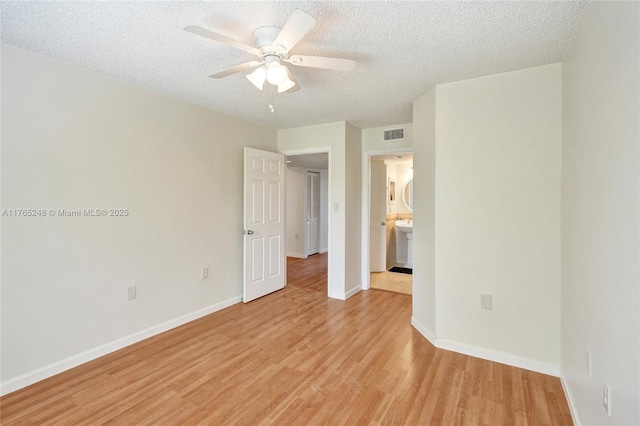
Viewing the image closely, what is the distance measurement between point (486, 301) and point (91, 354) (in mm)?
3216

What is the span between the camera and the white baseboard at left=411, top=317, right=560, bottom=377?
2234 mm

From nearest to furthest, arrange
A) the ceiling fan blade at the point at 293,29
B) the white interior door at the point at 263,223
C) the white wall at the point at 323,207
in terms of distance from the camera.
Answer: the ceiling fan blade at the point at 293,29 < the white interior door at the point at 263,223 < the white wall at the point at 323,207

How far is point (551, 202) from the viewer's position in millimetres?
2201

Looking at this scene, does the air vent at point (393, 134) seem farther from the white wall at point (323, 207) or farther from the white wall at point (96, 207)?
the white wall at point (323, 207)

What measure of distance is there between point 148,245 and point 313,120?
7.77 ft

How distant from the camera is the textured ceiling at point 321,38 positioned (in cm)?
160

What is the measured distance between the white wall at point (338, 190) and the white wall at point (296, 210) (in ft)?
9.95

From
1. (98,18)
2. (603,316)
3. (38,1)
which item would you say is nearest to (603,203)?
(603,316)

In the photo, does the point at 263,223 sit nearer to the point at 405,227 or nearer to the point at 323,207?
the point at 405,227

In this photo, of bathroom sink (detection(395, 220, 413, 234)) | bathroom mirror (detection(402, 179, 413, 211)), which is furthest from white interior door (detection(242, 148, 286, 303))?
bathroom mirror (detection(402, 179, 413, 211))

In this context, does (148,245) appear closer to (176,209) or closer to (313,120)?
(176,209)

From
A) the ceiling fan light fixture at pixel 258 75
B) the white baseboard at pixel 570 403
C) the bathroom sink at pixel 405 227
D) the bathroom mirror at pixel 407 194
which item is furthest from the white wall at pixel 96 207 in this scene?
the bathroom mirror at pixel 407 194

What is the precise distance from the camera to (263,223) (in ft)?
13.0

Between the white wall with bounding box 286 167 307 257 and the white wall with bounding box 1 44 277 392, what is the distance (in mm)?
3598
